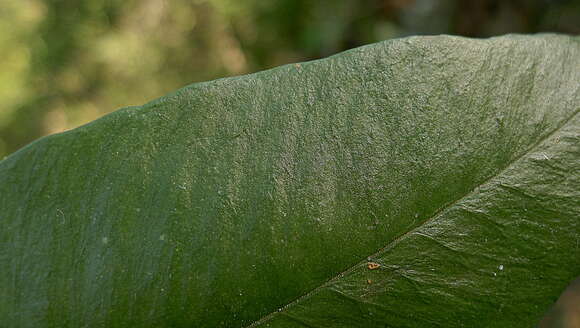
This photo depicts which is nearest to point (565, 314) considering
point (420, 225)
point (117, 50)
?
point (420, 225)

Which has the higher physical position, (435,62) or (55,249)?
(435,62)

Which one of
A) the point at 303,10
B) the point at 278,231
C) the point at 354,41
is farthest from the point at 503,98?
the point at 303,10

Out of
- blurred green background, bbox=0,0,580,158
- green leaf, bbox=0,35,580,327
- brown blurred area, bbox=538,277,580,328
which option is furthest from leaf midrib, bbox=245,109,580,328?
blurred green background, bbox=0,0,580,158

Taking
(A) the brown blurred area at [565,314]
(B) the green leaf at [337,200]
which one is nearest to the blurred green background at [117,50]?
(A) the brown blurred area at [565,314]

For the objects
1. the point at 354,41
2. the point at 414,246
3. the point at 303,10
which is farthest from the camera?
the point at 303,10

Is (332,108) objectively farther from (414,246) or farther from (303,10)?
(303,10)

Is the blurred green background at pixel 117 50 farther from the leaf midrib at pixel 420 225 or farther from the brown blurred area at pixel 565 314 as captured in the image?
the leaf midrib at pixel 420 225

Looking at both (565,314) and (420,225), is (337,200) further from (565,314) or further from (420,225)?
(565,314)
